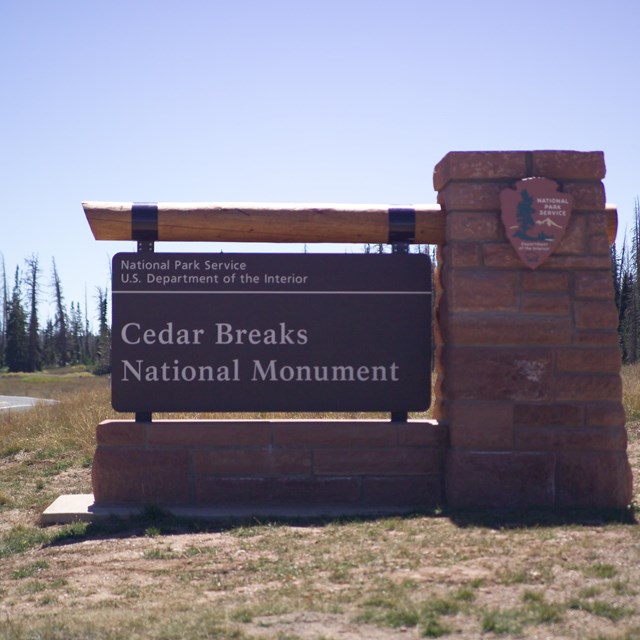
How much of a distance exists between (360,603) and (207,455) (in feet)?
10.4

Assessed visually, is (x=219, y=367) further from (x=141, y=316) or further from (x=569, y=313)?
(x=569, y=313)

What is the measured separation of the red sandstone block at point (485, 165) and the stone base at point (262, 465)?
6.94ft

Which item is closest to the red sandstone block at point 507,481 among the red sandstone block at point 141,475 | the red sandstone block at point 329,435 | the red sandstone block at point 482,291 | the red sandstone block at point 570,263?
the red sandstone block at point 329,435

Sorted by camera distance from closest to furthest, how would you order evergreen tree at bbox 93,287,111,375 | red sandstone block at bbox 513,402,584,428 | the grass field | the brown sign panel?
the grass field → red sandstone block at bbox 513,402,584,428 → the brown sign panel → evergreen tree at bbox 93,287,111,375

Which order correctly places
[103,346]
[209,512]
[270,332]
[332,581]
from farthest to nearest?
1. [103,346]
2. [270,332]
3. [209,512]
4. [332,581]

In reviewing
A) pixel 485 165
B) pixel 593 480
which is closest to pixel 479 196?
pixel 485 165

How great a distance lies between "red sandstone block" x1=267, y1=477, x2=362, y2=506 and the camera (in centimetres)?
780

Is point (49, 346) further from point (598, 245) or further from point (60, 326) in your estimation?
point (598, 245)

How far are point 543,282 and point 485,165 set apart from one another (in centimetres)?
108

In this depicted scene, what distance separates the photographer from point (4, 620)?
4.93 metres

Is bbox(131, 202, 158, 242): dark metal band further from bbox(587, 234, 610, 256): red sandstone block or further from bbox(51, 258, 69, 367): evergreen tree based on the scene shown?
bbox(51, 258, 69, 367): evergreen tree

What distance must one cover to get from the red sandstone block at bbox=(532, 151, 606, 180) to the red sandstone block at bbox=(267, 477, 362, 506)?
3042 mm

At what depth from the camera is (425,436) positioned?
309 inches

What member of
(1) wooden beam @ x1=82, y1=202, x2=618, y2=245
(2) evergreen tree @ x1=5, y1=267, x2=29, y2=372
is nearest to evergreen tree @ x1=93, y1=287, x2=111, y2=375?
(2) evergreen tree @ x1=5, y1=267, x2=29, y2=372
